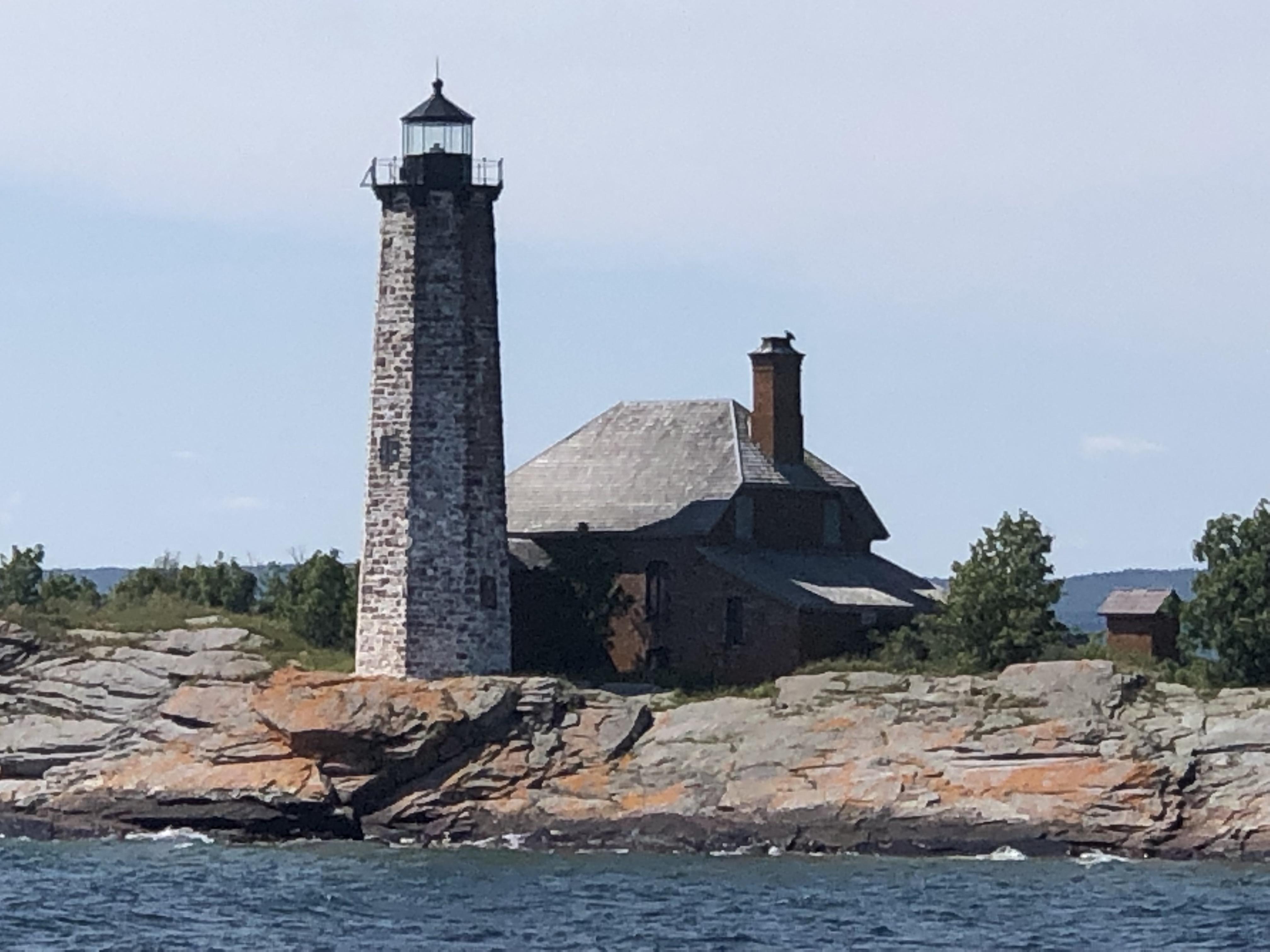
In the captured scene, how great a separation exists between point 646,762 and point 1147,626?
41.2 ft

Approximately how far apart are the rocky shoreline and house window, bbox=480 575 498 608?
2026 millimetres

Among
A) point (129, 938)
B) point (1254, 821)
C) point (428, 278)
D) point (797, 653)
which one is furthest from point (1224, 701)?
point (129, 938)

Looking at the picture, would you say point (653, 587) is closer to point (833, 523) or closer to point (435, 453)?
point (833, 523)

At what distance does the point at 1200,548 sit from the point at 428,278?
18039mm

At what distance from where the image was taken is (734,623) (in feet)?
218

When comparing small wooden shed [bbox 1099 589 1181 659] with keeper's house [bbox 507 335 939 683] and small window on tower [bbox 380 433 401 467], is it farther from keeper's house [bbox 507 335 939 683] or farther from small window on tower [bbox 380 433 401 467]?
small window on tower [bbox 380 433 401 467]

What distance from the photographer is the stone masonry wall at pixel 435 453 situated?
6312cm

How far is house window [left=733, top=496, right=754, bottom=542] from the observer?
2677 inches

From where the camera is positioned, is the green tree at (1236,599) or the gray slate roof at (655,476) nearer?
the green tree at (1236,599)

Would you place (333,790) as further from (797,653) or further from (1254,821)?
(1254,821)

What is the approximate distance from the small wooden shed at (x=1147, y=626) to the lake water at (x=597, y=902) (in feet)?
34.1

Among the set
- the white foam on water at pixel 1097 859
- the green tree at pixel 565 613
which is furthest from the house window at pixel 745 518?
the white foam on water at pixel 1097 859

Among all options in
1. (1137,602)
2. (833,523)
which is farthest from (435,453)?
(1137,602)

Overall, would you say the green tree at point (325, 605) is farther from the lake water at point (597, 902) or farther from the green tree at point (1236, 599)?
the green tree at point (1236, 599)
